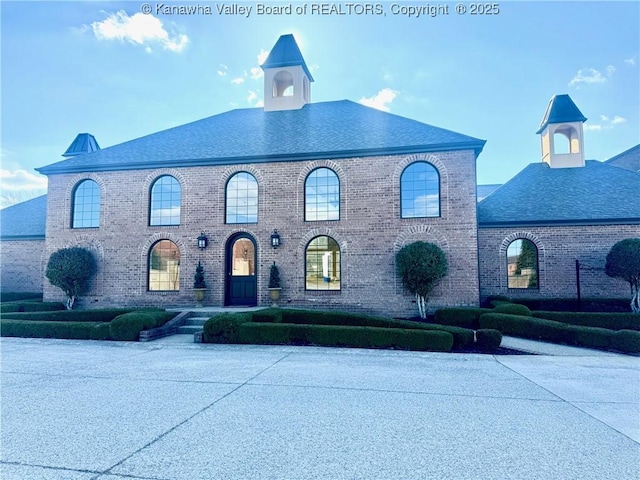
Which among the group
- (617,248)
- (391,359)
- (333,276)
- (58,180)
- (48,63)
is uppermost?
(48,63)

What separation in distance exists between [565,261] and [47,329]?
18370 mm

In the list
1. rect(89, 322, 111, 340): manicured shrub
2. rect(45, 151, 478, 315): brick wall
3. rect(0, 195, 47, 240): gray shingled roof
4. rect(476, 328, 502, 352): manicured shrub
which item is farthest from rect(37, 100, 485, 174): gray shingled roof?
rect(89, 322, 111, 340): manicured shrub

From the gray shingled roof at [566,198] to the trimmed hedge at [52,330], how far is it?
14.7m

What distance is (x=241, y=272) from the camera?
14.6 m

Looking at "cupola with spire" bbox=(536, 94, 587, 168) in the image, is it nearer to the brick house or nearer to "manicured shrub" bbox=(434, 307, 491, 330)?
the brick house

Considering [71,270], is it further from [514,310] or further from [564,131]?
[564,131]

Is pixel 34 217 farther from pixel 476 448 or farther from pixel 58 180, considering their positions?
pixel 476 448

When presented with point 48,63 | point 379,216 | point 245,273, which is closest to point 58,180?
point 48,63

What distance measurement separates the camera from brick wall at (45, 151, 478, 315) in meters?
13.2

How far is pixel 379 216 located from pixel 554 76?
14583 mm

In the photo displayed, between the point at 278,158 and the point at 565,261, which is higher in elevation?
the point at 278,158

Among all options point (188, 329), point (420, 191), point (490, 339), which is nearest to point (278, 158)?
point (420, 191)

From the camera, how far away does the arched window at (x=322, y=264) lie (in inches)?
543

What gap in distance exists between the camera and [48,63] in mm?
12133
